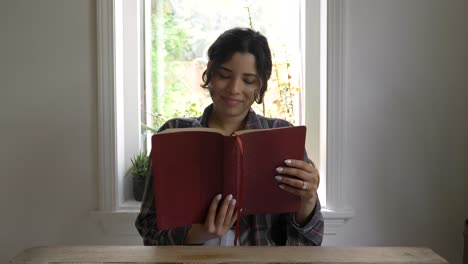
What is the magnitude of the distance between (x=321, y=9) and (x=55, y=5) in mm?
962

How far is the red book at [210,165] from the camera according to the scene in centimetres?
90

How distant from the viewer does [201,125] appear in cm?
125

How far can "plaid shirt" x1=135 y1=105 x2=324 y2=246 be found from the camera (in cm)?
110

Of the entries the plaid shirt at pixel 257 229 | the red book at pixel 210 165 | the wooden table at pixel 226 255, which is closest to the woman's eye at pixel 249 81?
the plaid shirt at pixel 257 229

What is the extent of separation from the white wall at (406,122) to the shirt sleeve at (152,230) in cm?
77

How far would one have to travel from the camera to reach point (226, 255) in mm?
794

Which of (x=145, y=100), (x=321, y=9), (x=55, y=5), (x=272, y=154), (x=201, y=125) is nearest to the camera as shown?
(x=272, y=154)

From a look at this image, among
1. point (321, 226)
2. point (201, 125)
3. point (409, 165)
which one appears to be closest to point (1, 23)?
point (201, 125)

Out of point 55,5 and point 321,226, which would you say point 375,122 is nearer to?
point 321,226

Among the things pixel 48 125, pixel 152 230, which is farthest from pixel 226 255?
pixel 48 125

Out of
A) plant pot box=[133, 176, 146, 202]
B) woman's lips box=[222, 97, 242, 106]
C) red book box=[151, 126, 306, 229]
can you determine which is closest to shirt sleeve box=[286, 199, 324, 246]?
red book box=[151, 126, 306, 229]

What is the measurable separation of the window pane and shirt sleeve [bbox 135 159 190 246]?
2.33 ft

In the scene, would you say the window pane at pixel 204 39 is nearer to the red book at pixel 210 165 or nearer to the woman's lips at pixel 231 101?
the woman's lips at pixel 231 101

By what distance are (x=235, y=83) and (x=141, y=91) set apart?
0.77 m
